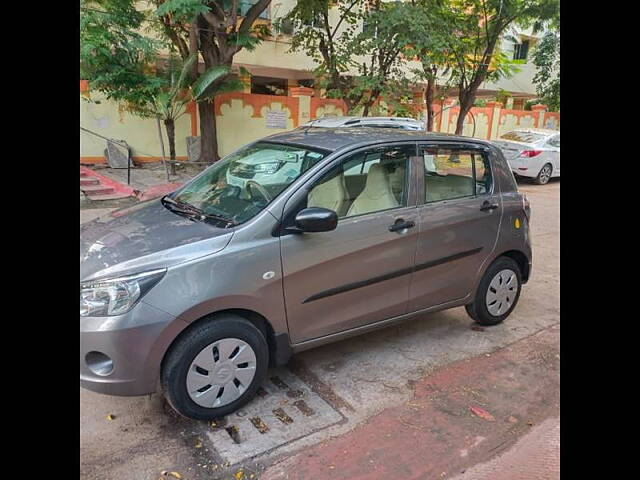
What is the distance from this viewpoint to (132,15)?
384 inches

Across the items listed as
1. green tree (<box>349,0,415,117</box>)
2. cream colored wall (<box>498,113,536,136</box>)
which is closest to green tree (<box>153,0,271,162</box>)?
green tree (<box>349,0,415,117</box>)

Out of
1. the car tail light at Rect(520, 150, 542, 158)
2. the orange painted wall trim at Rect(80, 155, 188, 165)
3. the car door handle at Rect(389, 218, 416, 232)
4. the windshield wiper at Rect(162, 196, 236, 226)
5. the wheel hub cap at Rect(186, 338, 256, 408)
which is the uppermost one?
the orange painted wall trim at Rect(80, 155, 188, 165)

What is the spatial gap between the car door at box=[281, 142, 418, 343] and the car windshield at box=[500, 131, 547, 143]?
38.4 feet

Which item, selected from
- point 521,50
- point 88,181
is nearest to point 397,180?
point 88,181

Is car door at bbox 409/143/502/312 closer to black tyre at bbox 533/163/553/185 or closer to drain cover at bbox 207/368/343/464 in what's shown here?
drain cover at bbox 207/368/343/464

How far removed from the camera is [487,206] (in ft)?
13.2

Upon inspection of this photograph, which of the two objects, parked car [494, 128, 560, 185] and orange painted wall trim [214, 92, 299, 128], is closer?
orange painted wall trim [214, 92, 299, 128]

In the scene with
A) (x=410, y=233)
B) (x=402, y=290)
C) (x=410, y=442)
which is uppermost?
(x=410, y=233)

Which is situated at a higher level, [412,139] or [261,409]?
[412,139]

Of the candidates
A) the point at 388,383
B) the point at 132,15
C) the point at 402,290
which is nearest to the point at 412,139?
the point at 402,290

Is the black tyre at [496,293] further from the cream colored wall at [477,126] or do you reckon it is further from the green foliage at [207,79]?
the cream colored wall at [477,126]

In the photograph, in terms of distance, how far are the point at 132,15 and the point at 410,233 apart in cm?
891

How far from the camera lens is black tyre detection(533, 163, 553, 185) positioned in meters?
13.8
